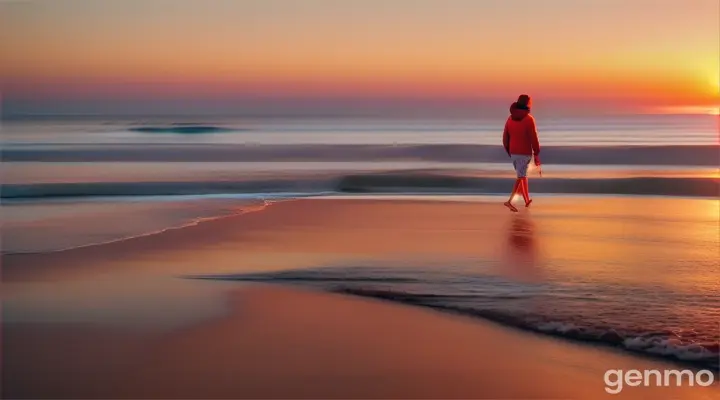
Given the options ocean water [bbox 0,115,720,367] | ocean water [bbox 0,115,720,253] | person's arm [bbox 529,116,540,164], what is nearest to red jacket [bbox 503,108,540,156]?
person's arm [bbox 529,116,540,164]

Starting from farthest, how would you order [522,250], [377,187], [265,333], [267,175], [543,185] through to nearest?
[267,175], [543,185], [377,187], [522,250], [265,333]

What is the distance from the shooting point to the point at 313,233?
9844mm

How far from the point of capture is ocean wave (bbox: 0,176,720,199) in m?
14.8

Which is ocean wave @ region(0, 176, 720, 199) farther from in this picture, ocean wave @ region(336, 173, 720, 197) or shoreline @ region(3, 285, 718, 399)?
shoreline @ region(3, 285, 718, 399)

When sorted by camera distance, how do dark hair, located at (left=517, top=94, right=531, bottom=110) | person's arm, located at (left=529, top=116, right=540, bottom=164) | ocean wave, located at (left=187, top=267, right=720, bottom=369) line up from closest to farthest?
ocean wave, located at (left=187, top=267, right=720, bottom=369)
person's arm, located at (left=529, top=116, right=540, bottom=164)
dark hair, located at (left=517, top=94, right=531, bottom=110)

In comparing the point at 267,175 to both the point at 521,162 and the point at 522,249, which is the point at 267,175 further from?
the point at 522,249

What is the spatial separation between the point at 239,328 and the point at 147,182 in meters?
11.3

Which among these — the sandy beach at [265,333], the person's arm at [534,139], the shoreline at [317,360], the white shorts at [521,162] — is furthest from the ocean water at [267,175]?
the shoreline at [317,360]

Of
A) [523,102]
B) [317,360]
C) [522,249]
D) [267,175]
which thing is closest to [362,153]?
[267,175]

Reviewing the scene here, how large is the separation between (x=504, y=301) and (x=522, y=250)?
2.28 metres

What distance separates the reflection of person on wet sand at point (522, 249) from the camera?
7.49 meters

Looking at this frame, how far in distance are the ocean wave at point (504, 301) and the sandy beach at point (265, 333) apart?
0.45 ft

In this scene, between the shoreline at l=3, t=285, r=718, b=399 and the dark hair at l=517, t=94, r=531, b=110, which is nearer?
the shoreline at l=3, t=285, r=718, b=399

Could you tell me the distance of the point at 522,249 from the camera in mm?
8656
